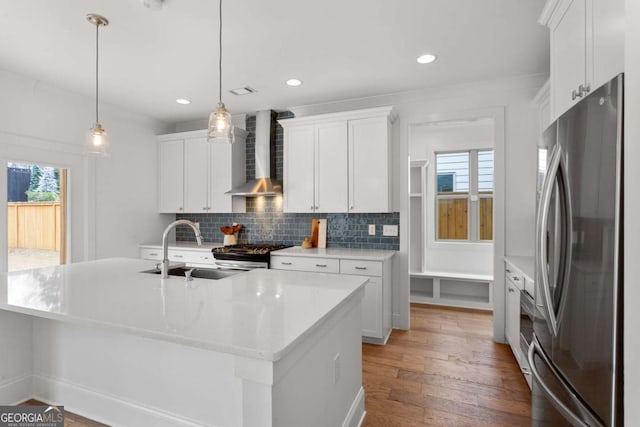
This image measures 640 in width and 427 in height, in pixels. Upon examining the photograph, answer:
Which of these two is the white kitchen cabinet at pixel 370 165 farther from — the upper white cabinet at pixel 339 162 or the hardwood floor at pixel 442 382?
the hardwood floor at pixel 442 382

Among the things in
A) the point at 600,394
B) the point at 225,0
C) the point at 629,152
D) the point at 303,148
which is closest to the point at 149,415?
the point at 600,394

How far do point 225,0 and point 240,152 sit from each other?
2.46 m

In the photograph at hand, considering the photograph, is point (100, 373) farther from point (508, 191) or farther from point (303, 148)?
point (508, 191)

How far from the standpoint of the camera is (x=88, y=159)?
149 inches

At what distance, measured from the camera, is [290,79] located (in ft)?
10.8

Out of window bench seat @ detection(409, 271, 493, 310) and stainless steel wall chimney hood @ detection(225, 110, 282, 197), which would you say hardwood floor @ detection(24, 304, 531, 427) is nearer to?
window bench seat @ detection(409, 271, 493, 310)

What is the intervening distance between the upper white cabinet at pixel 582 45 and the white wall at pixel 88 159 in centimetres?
433

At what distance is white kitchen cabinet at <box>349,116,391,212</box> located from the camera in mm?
3465

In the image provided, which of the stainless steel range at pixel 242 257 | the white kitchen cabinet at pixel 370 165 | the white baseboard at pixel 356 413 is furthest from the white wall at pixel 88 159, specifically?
the white baseboard at pixel 356 413

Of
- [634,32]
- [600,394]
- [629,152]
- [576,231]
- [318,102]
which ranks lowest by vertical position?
[600,394]

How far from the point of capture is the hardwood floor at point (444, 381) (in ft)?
6.92

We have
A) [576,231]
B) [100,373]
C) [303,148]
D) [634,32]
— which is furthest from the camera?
[303,148]

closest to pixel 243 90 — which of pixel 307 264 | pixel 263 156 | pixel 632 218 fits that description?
pixel 263 156

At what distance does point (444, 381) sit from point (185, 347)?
1.96 meters
